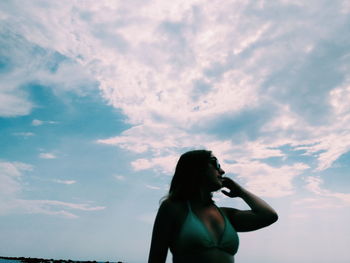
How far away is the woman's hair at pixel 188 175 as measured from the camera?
3676 mm

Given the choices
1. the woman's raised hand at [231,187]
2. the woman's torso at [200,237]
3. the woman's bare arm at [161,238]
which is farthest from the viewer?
the woman's raised hand at [231,187]

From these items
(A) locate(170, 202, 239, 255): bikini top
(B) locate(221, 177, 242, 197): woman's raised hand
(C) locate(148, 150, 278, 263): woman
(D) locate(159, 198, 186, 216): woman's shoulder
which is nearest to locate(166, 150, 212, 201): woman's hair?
(C) locate(148, 150, 278, 263): woman

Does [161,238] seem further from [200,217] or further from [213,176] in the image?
[213,176]

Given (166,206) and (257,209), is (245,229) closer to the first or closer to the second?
(257,209)

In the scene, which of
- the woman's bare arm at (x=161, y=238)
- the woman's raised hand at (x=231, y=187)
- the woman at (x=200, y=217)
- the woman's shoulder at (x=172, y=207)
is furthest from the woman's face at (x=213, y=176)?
the woman's bare arm at (x=161, y=238)

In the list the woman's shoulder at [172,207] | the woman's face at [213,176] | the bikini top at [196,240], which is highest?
the woman's face at [213,176]

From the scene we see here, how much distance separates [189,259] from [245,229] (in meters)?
1.05

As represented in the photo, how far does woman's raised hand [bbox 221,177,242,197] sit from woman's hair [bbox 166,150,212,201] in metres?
0.48

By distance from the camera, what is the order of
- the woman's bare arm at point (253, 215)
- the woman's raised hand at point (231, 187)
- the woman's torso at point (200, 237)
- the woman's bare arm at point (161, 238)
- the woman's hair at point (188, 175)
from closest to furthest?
the woman's torso at point (200, 237), the woman's bare arm at point (161, 238), the woman's hair at point (188, 175), the woman's bare arm at point (253, 215), the woman's raised hand at point (231, 187)

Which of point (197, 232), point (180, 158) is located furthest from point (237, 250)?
point (180, 158)

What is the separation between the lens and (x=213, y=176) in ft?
12.3

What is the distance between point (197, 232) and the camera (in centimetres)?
325

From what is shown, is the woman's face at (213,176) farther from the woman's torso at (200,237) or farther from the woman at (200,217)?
the woman's torso at (200,237)

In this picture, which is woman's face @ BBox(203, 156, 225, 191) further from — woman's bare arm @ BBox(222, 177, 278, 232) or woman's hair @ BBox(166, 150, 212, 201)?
woman's bare arm @ BBox(222, 177, 278, 232)
